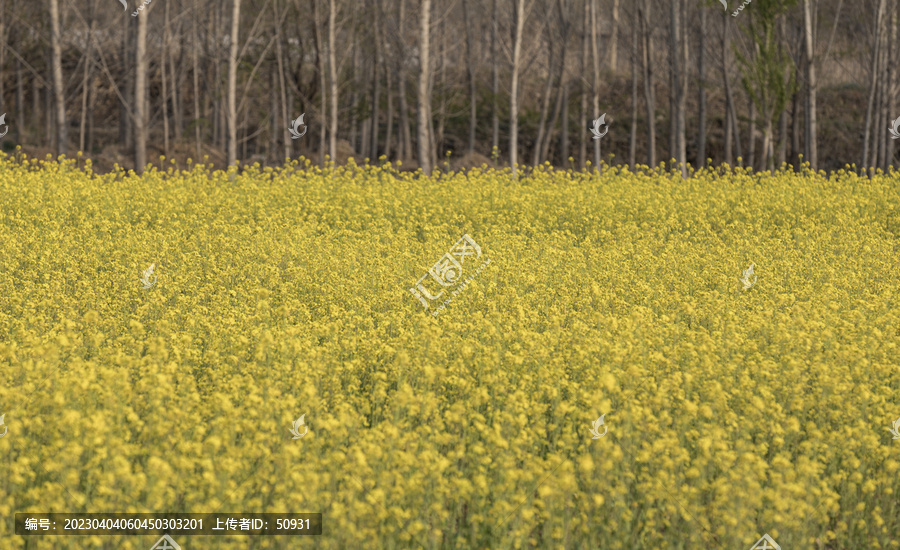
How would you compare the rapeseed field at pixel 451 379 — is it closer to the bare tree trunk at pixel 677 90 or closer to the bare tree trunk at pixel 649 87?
the bare tree trunk at pixel 677 90

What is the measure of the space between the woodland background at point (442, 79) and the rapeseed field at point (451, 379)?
682 centimetres

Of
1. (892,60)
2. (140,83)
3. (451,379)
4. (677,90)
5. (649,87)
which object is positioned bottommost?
(451,379)

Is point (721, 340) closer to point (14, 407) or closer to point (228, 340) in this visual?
point (228, 340)

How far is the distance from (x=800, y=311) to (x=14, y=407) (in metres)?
5.87

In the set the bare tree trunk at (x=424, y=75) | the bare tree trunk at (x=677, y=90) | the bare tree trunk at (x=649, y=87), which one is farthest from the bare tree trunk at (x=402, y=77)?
the bare tree trunk at (x=677, y=90)

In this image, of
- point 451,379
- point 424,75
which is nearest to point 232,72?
point 424,75

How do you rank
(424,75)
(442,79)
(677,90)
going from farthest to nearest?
1. (442,79)
2. (677,90)
3. (424,75)

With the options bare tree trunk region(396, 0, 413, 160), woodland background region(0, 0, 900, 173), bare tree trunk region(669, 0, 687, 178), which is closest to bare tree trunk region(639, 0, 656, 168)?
woodland background region(0, 0, 900, 173)

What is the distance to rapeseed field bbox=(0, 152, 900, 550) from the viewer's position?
3893mm

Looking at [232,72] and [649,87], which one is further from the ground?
[232,72]

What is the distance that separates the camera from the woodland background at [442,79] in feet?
59.3

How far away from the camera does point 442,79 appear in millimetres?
27781

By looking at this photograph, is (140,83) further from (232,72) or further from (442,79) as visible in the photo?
(442,79)

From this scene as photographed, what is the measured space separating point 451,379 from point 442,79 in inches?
934
